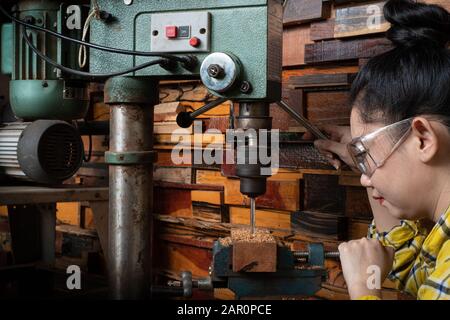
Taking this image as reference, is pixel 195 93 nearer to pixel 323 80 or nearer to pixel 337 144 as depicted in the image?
pixel 323 80

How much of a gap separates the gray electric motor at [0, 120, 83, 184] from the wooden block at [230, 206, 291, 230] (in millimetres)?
703

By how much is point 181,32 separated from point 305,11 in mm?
818

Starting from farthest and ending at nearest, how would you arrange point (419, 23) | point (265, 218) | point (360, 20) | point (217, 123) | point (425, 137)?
point (217, 123) < point (265, 218) < point (360, 20) < point (419, 23) < point (425, 137)

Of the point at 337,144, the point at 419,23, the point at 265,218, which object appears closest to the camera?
the point at 419,23

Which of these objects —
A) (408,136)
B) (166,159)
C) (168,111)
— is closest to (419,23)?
(408,136)

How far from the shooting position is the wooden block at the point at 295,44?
2162 millimetres

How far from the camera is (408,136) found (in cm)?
120

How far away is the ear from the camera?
117 cm

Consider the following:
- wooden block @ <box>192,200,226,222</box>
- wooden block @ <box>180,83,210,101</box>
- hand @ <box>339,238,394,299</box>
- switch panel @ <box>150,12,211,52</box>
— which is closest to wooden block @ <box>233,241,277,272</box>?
hand @ <box>339,238,394,299</box>

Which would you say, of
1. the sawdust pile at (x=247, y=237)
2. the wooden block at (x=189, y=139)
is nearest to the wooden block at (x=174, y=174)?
the wooden block at (x=189, y=139)

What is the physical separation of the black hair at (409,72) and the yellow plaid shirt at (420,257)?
25 centimetres

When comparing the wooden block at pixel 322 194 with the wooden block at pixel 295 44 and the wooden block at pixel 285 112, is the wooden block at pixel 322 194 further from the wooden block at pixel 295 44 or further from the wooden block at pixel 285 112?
the wooden block at pixel 295 44

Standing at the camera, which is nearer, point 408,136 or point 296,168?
point 408,136
